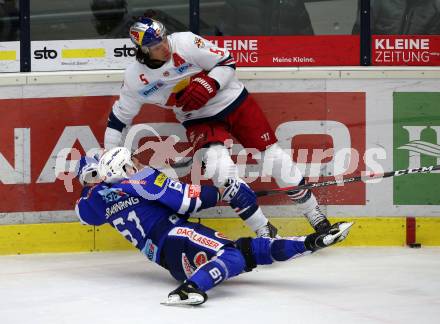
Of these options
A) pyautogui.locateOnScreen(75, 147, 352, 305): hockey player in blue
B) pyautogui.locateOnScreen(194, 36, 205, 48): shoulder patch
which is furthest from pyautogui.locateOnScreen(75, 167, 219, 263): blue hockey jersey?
pyautogui.locateOnScreen(194, 36, 205, 48): shoulder patch

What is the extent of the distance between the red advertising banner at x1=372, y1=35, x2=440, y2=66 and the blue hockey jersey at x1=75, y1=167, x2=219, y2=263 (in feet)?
5.34

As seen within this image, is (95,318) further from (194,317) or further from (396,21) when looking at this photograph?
(396,21)

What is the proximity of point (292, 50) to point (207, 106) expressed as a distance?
2.42 feet

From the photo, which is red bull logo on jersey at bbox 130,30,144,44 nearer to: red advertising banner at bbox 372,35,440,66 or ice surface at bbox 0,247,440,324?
ice surface at bbox 0,247,440,324

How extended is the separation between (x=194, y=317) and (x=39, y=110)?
2.19 meters

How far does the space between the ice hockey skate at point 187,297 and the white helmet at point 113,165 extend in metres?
0.80

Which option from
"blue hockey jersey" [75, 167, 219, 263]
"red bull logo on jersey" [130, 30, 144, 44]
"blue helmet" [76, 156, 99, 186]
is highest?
"red bull logo on jersey" [130, 30, 144, 44]

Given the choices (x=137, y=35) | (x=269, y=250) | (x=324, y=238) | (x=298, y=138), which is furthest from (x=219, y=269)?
(x=298, y=138)

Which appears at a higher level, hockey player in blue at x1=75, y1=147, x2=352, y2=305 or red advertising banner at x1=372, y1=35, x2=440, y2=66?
red advertising banner at x1=372, y1=35, x2=440, y2=66

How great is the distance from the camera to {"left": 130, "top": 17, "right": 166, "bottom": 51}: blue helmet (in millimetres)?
5402

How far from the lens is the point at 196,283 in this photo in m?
4.63

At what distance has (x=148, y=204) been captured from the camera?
511 cm

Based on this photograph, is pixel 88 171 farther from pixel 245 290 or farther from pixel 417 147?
pixel 417 147

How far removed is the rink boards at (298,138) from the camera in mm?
6059
